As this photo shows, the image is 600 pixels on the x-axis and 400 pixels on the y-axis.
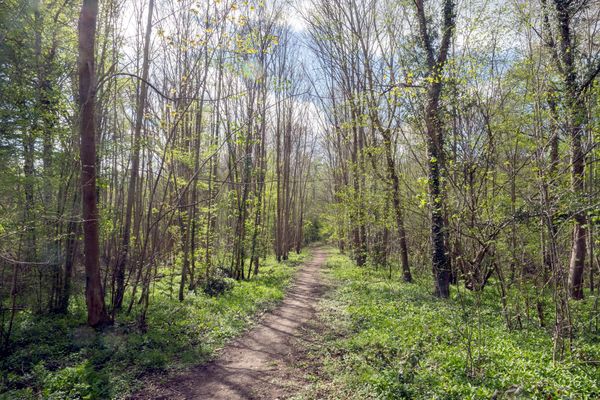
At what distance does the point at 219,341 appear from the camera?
730 centimetres

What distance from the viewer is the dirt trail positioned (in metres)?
5.14

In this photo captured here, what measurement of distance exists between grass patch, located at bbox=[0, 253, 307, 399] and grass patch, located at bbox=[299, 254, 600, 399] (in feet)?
7.78

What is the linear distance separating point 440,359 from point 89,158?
24.5 ft

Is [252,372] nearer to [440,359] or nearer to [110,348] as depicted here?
[110,348]

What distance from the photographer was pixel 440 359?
17.1 feet

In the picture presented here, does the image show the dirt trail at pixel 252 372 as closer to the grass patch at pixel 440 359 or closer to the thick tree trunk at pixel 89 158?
the grass patch at pixel 440 359

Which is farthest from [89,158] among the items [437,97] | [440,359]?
[437,97]

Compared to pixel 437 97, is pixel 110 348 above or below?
below

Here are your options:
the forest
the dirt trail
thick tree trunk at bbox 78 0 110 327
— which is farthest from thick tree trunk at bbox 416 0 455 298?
thick tree trunk at bbox 78 0 110 327

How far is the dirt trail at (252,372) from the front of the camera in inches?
202

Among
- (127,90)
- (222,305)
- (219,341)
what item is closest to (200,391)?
(219,341)

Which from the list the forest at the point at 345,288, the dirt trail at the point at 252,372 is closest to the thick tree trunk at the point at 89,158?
the forest at the point at 345,288

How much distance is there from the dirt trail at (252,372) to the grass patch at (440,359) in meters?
0.52

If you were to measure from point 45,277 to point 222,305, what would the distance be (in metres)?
4.34
